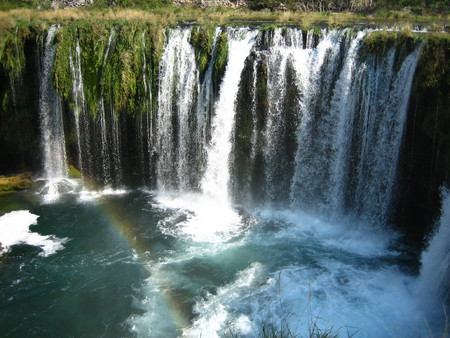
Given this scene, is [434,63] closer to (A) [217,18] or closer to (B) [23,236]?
(A) [217,18]

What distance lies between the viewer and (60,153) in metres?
15.5

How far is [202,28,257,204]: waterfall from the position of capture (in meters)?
13.7

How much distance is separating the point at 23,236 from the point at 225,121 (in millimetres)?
7133

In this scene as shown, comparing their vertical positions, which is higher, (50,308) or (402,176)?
(402,176)

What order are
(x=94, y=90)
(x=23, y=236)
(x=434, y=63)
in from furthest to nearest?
(x=94, y=90), (x=23, y=236), (x=434, y=63)

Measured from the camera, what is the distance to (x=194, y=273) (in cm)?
A: 1091

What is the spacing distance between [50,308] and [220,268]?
4.15m

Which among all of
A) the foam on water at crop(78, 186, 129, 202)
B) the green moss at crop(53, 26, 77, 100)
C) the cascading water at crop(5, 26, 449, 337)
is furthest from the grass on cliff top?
the foam on water at crop(78, 186, 129, 202)

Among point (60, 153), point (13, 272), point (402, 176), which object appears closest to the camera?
point (13, 272)

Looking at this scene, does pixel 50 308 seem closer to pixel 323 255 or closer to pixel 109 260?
pixel 109 260

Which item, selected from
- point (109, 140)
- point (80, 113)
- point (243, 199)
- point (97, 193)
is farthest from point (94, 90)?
point (243, 199)

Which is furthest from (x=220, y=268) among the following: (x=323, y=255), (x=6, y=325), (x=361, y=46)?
(x=361, y=46)

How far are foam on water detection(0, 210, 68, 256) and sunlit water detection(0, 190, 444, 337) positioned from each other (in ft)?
0.17

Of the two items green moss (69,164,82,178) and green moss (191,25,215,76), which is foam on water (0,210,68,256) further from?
green moss (191,25,215,76)
